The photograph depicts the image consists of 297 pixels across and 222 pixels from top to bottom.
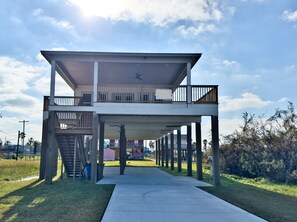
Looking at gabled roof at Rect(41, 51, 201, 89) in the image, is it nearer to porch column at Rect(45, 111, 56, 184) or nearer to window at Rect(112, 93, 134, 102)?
window at Rect(112, 93, 134, 102)

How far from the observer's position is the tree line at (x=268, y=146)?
13.6 meters

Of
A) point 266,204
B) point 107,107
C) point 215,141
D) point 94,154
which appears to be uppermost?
point 107,107

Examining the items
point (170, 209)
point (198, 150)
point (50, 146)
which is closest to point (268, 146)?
point (198, 150)

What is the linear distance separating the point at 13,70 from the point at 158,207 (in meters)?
12.5

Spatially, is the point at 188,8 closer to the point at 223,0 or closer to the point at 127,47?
the point at 223,0

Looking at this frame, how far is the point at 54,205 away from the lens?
7.29 meters

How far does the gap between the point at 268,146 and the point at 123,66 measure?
8.51 metres

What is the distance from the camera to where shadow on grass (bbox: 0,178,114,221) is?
237 inches

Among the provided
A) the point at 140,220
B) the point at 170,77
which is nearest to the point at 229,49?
the point at 170,77

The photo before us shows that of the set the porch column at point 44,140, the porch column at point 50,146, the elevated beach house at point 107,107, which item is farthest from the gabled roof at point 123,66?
the porch column at point 50,146

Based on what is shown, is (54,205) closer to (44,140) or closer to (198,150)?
(44,140)

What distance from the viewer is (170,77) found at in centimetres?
1745

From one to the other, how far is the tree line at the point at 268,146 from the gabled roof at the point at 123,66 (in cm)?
497

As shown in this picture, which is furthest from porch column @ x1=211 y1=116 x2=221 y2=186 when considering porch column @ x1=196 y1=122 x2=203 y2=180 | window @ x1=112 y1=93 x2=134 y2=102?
window @ x1=112 y1=93 x2=134 y2=102
